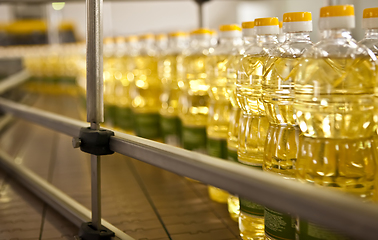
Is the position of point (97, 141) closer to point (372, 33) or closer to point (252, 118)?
point (252, 118)

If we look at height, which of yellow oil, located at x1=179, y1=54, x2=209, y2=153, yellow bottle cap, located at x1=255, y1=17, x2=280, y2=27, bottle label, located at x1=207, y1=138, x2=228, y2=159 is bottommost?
bottle label, located at x1=207, y1=138, x2=228, y2=159

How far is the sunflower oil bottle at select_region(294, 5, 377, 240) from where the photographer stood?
64cm

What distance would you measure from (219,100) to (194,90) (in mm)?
189

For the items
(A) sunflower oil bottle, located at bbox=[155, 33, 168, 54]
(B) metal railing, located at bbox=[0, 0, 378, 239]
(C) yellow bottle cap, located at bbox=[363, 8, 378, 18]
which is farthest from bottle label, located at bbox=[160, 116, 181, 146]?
(C) yellow bottle cap, located at bbox=[363, 8, 378, 18]

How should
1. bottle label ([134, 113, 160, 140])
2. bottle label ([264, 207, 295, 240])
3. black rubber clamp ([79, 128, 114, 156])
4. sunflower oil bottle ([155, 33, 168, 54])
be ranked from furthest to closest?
sunflower oil bottle ([155, 33, 168, 54]), bottle label ([134, 113, 160, 140]), black rubber clamp ([79, 128, 114, 156]), bottle label ([264, 207, 295, 240])

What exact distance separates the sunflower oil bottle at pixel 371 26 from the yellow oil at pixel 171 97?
2.30 ft

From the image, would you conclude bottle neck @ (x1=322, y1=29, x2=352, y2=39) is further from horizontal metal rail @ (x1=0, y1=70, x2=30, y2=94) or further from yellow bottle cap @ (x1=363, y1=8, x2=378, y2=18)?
horizontal metal rail @ (x1=0, y1=70, x2=30, y2=94)

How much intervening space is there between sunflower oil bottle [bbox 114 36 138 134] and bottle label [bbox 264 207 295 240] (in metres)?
1.13

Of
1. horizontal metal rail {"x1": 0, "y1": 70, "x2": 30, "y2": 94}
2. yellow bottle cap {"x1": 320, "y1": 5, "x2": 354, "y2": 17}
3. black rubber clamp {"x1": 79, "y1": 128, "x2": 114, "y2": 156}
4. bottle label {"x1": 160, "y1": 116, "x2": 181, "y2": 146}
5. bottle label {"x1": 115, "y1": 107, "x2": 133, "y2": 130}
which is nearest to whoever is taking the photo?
yellow bottle cap {"x1": 320, "y1": 5, "x2": 354, "y2": 17}

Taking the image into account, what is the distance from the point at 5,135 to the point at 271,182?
1895mm

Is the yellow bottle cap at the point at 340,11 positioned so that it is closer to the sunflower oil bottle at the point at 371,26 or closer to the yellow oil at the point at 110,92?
the sunflower oil bottle at the point at 371,26

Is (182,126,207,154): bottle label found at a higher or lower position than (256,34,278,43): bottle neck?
lower

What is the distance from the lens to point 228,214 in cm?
104

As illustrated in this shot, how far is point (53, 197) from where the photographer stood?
1.14 m
